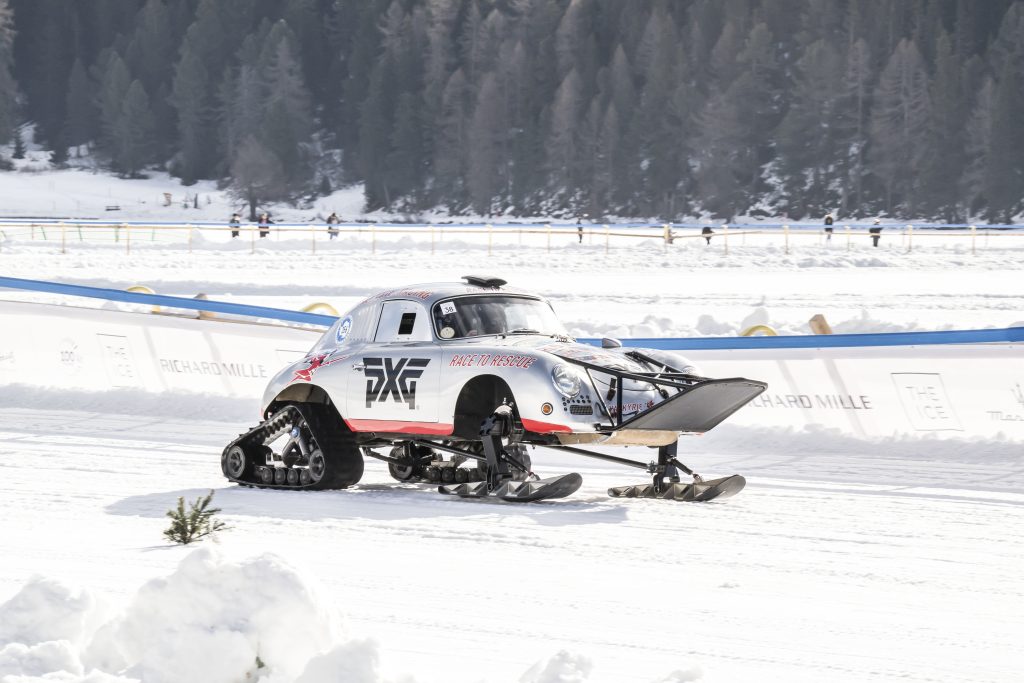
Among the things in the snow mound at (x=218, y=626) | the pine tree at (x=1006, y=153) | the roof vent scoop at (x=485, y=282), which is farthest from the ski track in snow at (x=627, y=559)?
the pine tree at (x=1006, y=153)

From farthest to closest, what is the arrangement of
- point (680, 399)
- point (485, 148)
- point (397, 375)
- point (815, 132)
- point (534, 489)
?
point (485, 148)
point (815, 132)
point (397, 375)
point (534, 489)
point (680, 399)

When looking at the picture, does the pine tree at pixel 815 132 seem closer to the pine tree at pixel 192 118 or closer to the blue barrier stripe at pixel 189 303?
the pine tree at pixel 192 118

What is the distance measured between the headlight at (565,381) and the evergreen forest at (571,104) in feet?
303

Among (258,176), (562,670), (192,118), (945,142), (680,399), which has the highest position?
(192,118)

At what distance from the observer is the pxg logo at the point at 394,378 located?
11609mm

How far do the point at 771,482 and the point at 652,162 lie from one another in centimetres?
10159

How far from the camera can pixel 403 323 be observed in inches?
471

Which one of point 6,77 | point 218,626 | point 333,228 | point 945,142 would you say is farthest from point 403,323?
point 6,77

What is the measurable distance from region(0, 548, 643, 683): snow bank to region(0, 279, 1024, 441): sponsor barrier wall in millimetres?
8899

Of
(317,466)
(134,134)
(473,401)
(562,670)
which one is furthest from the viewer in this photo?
(134,134)

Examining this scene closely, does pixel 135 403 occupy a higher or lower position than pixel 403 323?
lower

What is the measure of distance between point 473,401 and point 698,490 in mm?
1851

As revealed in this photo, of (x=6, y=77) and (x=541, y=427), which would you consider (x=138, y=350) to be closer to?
(x=541, y=427)

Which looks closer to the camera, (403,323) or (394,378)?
(394,378)
